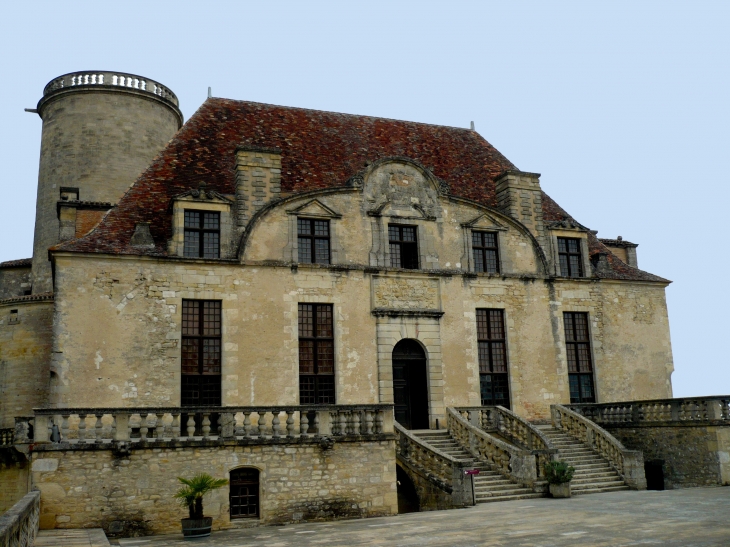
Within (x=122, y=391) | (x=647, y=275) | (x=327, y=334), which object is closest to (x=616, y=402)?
(x=647, y=275)

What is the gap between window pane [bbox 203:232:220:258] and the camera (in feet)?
62.4

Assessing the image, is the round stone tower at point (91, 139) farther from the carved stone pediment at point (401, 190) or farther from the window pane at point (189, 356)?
the carved stone pediment at point (401, 190)

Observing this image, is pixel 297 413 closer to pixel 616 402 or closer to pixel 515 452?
pixel 515 452

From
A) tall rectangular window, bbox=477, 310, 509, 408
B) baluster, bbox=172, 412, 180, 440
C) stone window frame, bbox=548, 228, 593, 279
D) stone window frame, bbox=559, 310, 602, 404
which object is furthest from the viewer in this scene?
stone window frame, bbox=548, 228, 593, 279

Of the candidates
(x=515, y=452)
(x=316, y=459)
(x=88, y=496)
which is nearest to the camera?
(x=88, y=496)

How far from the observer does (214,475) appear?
14.1 metres

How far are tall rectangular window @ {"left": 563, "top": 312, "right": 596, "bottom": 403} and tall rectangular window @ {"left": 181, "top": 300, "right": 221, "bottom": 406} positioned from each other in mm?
10724

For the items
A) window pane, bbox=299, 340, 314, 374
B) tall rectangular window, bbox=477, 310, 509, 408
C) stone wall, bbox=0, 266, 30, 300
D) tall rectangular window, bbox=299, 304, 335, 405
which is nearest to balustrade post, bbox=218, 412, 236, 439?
tall rectangular window, bbox=299, 304, 335, 405

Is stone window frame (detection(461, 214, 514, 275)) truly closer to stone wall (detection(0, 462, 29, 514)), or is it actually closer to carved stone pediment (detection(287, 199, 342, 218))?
carved stone pediment (detection(287, 199, 342, 218))

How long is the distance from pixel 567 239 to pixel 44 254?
1778 cm

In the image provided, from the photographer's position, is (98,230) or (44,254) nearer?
(98,230)

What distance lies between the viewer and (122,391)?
17188 mm

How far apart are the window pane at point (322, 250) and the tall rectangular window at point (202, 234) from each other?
8.94 feet

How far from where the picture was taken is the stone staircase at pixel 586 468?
17.5 metres
